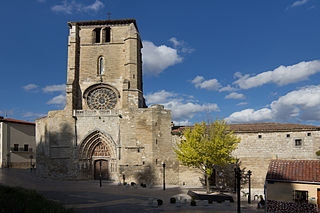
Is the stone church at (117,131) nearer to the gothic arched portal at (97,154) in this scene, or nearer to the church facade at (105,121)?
the gothic arched portal at (97,154)

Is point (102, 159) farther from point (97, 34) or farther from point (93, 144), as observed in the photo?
point (97, 34)

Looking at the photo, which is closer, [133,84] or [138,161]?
[138,161]

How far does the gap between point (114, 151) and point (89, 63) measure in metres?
11.5

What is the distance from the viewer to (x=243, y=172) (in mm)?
22516

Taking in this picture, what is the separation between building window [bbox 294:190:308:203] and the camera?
13.8 meters

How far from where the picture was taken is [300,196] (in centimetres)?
1395

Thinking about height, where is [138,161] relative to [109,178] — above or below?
above

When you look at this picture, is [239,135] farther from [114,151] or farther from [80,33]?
[80,33]

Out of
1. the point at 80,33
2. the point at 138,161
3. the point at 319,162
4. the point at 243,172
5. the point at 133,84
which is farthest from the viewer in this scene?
the point at 80,33

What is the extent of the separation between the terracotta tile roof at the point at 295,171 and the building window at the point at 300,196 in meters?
0.79

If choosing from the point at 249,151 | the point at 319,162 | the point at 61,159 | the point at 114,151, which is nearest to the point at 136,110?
the point at 114,151

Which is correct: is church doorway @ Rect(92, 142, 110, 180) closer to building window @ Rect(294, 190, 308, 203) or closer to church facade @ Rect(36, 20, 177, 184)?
church facade @ Rect(36, 20, 177, 184)

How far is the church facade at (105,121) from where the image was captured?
24484mm

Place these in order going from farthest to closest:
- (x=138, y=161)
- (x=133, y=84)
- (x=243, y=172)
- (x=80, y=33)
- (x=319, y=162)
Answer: (x=80, y=33), (x=133, y=84), (x=138, y=161), (x=243, y=172), (x=319, y=162)
